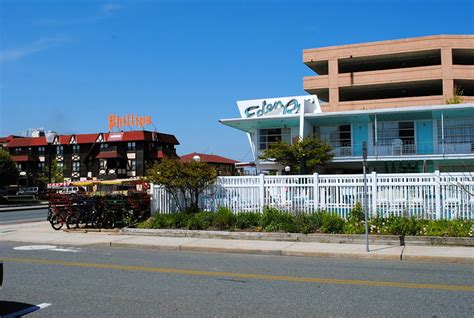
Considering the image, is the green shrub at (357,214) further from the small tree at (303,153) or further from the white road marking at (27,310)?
the small tree at (303,153)

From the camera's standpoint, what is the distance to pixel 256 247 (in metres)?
12.9

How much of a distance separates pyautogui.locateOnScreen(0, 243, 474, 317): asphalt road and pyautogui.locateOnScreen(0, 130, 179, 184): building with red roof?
69611 millimetres

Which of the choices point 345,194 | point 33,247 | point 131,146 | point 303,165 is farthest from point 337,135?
point 131,146

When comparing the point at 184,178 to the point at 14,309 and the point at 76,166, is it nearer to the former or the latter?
the point at 14,309

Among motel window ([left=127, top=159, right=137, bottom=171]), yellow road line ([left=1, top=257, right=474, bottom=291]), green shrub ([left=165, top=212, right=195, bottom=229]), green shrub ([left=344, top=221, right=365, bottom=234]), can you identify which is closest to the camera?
yellow road line ([left=1, top=257, right=474, bottom=291])

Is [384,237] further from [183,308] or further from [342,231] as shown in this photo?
[183,308]

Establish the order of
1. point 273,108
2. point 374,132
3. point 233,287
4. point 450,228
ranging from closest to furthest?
point 233,287 → point 450,228 → point 273,108 → point 374,132

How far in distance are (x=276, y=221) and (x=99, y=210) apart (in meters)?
7.17

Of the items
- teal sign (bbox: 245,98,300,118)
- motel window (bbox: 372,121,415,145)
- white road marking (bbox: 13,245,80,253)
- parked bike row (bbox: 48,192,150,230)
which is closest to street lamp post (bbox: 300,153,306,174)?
teal sign (bbox: 245,98,300,118)

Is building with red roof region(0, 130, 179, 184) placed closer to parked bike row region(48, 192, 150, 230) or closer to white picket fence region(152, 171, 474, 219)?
parked bike row region(48, 192, 150, 230)

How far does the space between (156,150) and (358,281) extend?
7841 centimetres

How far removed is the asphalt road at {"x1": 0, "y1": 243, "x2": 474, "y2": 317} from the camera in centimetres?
657

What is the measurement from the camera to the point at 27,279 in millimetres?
8945

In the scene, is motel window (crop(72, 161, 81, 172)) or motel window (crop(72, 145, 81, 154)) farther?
motel window (crop(72, 145, 81, 154))
